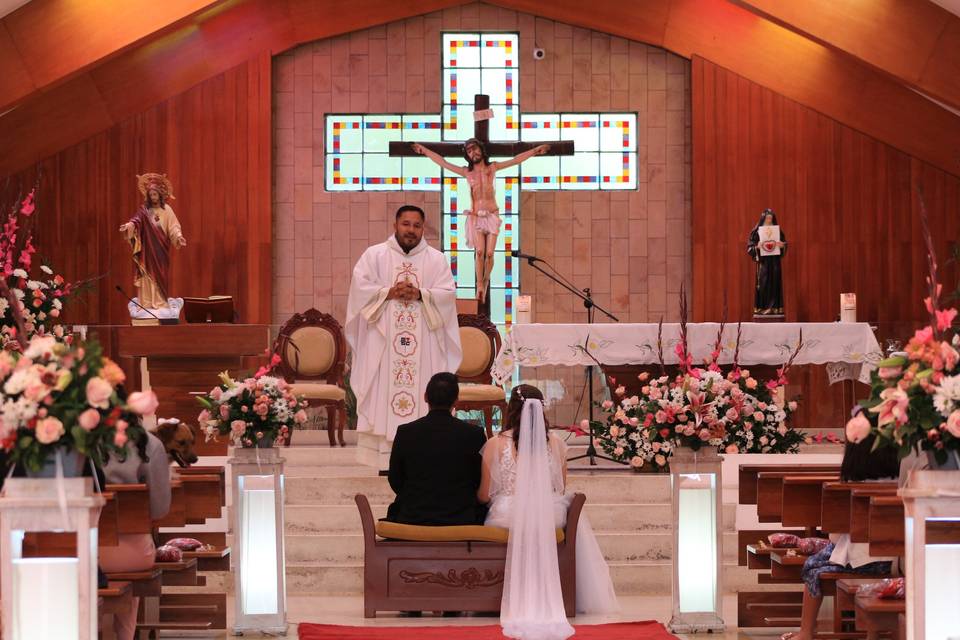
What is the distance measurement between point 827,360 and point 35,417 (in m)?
7.33

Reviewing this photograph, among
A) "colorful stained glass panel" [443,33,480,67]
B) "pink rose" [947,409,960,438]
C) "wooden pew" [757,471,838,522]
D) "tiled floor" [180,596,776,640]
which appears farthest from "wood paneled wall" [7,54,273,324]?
"pink rose" [947,409,960,438]

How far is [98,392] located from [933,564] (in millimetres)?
2591

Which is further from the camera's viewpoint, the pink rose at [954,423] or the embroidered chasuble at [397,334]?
the embroidered chasuble at [397,334]

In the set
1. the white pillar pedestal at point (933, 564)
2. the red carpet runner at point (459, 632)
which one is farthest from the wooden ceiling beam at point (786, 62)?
the white pillar pedestal at point (933, 564)

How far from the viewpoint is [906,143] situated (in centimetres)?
1345

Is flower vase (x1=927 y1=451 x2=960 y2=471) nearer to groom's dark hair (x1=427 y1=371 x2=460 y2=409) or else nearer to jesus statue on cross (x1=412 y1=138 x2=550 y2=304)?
groom's dark hair (x1=427 y1=371 x2=460 y2=409)

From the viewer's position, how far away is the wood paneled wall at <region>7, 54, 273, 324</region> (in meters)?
13.5

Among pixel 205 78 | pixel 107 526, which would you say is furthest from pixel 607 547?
pixel 205 78

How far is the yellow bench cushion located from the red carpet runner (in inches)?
18.6

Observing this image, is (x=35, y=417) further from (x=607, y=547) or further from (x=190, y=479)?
(x=607, y=547)

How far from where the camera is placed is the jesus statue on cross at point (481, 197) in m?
12.8

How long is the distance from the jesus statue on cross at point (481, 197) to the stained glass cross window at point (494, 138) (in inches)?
48.3

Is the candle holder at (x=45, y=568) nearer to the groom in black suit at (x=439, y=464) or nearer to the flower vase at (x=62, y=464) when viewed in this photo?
the flower vase at (x=62, y=464)

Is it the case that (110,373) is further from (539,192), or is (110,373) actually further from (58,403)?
(539,192)
